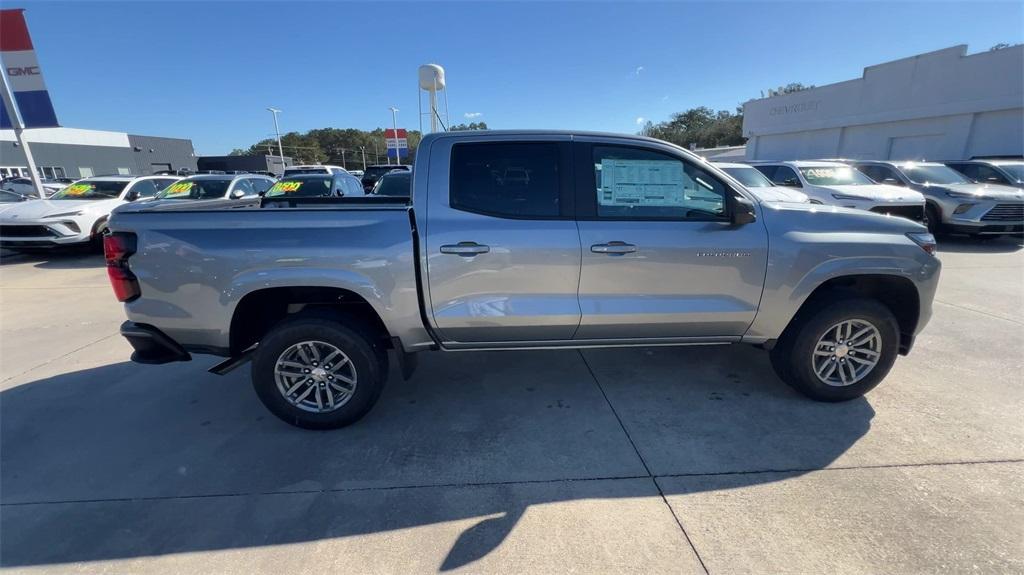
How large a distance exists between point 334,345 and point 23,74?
11.7 m

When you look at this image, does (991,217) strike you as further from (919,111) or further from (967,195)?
(919,111)

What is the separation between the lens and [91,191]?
9664mm

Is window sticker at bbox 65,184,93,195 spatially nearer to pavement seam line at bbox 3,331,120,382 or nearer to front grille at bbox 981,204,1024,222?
pavement seam line at bbox 3,331,120,382

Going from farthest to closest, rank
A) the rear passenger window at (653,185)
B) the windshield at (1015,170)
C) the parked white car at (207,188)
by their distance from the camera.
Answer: the windshield at (1015,170)
the parked white car at (207,188)
the rear passenger window at (653,185)

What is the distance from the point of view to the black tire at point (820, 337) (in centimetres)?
315

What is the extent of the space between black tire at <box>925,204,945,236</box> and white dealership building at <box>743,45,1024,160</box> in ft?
40.2

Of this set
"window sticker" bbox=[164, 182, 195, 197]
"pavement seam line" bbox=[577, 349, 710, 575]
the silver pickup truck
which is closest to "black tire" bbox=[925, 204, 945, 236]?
the silver pickup truck

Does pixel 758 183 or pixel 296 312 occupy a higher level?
pixel 758 183

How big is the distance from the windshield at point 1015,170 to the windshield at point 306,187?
617 inches

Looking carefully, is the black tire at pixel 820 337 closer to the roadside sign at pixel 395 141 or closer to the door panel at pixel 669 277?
the door panel at pixel 669 277

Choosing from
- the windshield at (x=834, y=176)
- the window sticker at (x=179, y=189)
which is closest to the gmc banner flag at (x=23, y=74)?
the window sticker at (x=179, y=189)

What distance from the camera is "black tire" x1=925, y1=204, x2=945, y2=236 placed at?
380 inches

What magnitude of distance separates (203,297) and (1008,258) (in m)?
12.4

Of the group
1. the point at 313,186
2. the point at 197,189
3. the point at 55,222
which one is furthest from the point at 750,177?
the point at 55,222
